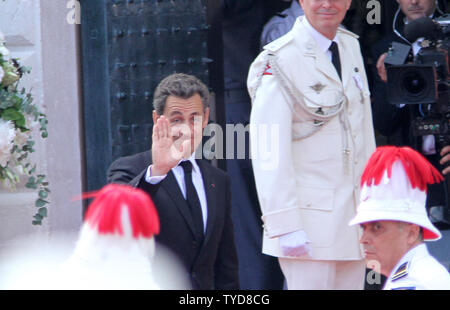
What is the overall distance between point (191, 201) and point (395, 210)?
1.16 metres

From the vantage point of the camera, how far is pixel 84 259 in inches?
109

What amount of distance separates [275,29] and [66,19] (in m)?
1.17

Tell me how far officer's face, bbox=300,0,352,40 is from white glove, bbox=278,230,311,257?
2.94ft

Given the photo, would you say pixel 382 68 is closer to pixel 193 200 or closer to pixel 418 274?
pixel 193 200

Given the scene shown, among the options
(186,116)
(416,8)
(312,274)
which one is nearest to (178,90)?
(186,116)

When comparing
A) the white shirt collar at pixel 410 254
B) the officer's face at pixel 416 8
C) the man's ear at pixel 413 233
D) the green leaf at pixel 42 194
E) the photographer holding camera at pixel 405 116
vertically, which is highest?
the officer's face at pixel 416 8

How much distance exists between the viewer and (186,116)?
4.71 metres

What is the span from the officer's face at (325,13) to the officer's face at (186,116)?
23.6 inches

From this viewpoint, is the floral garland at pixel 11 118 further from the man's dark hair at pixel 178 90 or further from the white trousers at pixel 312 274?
the white trousers at pixel 312 274

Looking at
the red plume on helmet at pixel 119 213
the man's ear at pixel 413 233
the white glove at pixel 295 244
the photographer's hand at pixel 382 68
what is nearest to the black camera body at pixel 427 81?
the photographer's hand at pixel 382 68

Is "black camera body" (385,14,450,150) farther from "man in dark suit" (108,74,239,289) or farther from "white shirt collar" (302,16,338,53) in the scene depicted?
"man in dark suit" (108,74,239,289)

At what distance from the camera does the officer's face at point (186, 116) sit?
466 centimetres
